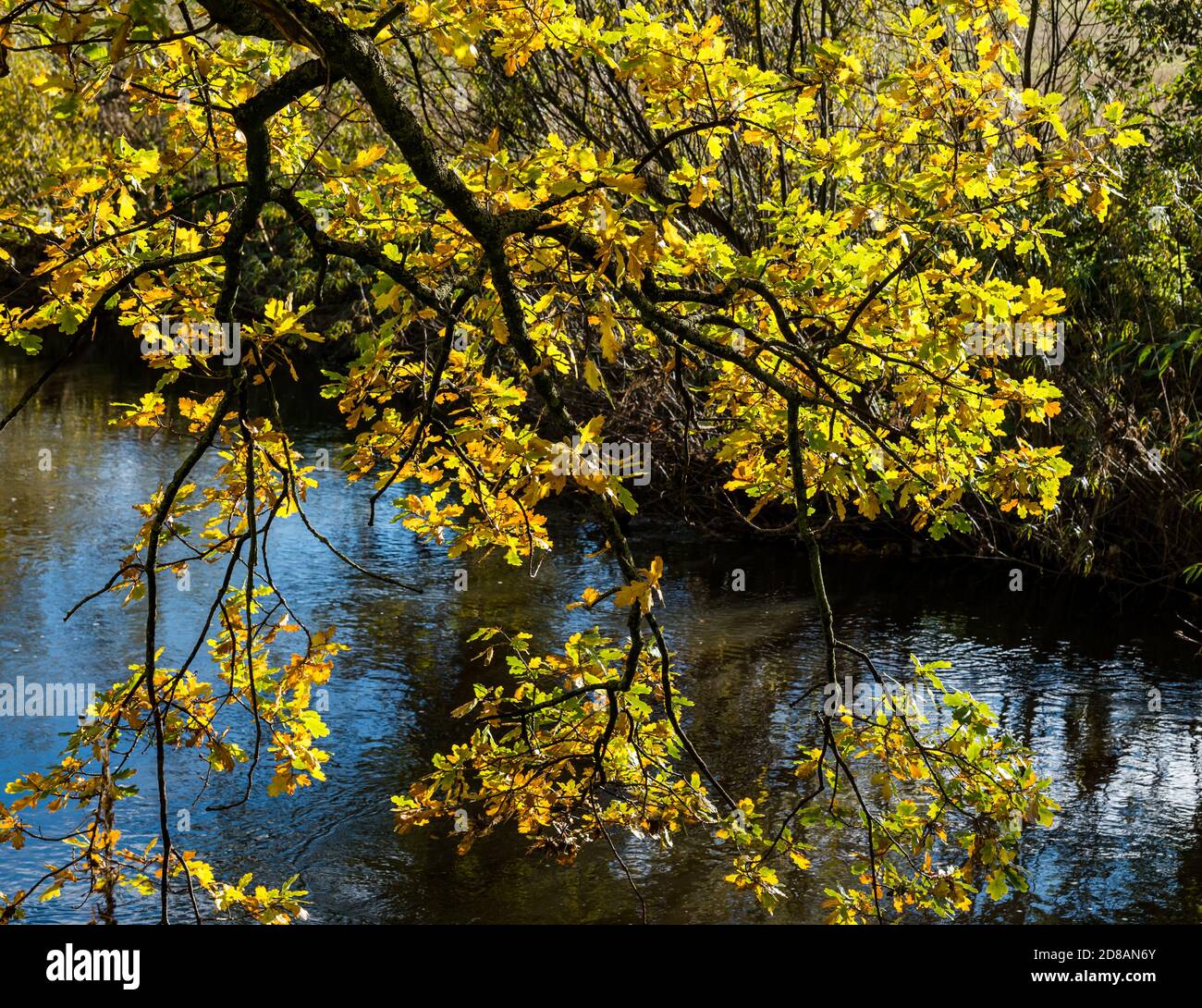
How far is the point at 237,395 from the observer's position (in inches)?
128

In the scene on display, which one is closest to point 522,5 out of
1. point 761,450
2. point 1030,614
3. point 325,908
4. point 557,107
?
point 761,450

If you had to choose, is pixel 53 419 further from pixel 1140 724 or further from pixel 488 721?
pixel 488 721

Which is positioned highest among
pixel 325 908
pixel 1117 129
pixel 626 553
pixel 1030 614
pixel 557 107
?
pixel 557 107

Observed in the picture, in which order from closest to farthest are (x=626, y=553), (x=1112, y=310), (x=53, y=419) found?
(x=626, y=553) → (x=1112, y=310) → (x=53, y=419)

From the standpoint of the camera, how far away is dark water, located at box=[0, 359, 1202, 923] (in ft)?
21.9

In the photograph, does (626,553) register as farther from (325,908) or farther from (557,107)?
(557,107)

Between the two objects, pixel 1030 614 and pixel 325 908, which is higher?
pixel 1030 614

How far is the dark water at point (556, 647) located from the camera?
6.69 meters

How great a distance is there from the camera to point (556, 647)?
10.0m
